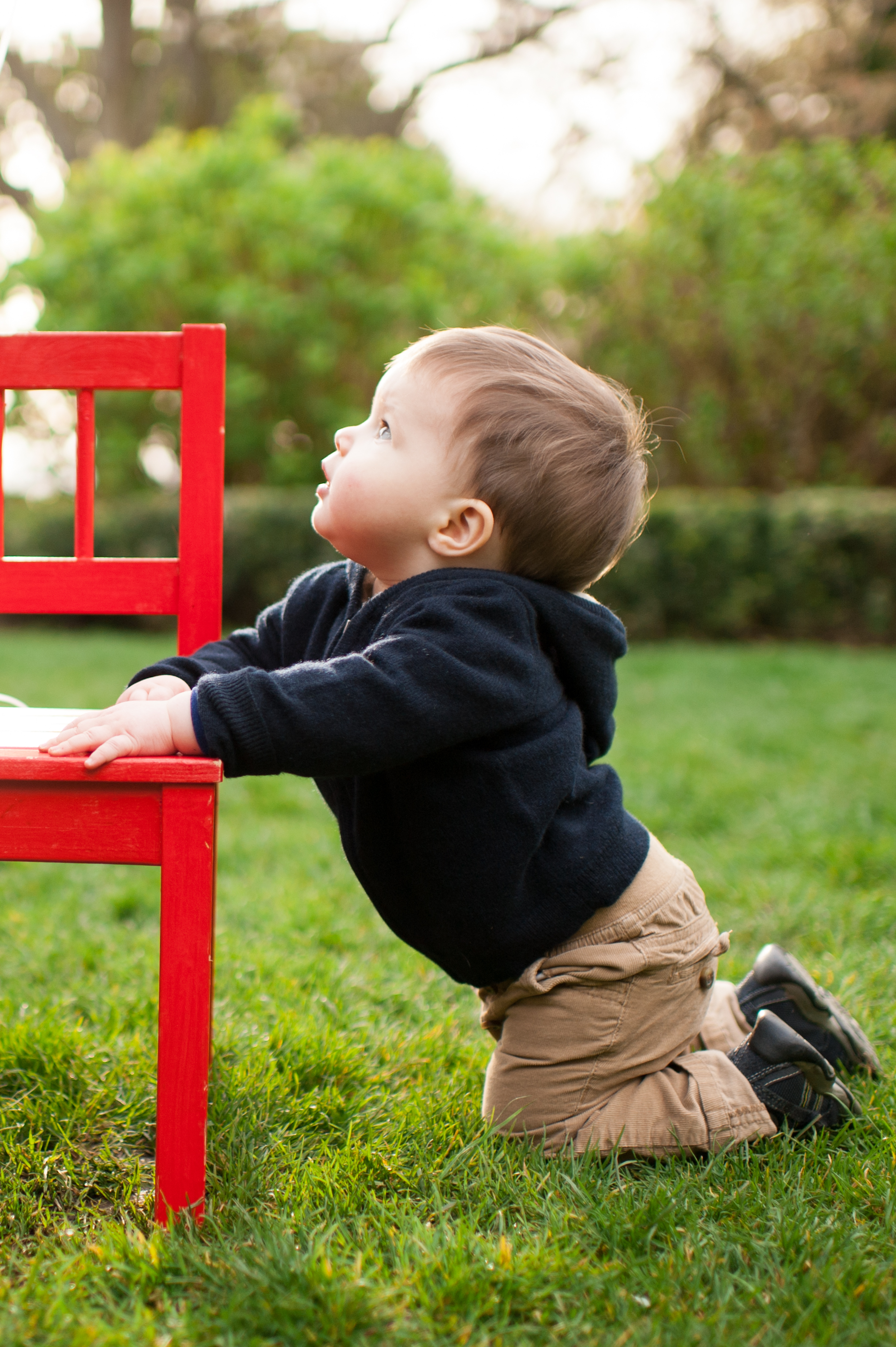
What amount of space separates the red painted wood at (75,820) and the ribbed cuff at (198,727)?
0.08 meters

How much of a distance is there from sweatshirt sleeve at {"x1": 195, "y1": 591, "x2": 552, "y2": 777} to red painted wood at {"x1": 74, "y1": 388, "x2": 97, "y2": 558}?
46 cm

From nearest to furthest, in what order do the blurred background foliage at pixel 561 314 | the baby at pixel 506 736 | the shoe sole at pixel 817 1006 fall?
the baby at pixel 506 736 < the shoe sole at pixel 817 1006 < the blurred background foliage at pixel 561 314

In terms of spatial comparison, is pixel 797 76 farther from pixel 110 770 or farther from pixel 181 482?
pixel 110 770

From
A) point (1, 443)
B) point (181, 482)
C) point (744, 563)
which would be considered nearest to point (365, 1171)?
point (181, 482)

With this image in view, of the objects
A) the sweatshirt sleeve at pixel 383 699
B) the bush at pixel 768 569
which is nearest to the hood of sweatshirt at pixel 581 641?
the sweatshirt sleeve at pixel 383 699

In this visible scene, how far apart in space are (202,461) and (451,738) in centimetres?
60

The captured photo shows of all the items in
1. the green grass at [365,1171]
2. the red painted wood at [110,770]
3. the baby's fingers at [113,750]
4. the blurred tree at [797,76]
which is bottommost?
the green grass at [365,1171]

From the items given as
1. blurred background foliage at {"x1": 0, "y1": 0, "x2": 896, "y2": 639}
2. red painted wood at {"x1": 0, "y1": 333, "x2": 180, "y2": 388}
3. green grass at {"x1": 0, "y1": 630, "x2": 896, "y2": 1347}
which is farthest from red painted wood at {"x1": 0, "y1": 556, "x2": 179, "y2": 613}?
blurred background foliage at {"x1": 0, "y1": 0, "x2": 896, "y2": 639}

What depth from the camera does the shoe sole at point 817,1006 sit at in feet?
6.14

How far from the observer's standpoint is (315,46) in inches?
648

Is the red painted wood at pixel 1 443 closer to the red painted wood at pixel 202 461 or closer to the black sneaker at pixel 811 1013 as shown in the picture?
the red painted wood at pixel 202 461

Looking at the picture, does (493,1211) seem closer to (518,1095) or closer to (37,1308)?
(518,1095)

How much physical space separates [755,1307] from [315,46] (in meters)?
18.3

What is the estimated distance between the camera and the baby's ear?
4.96 ft
